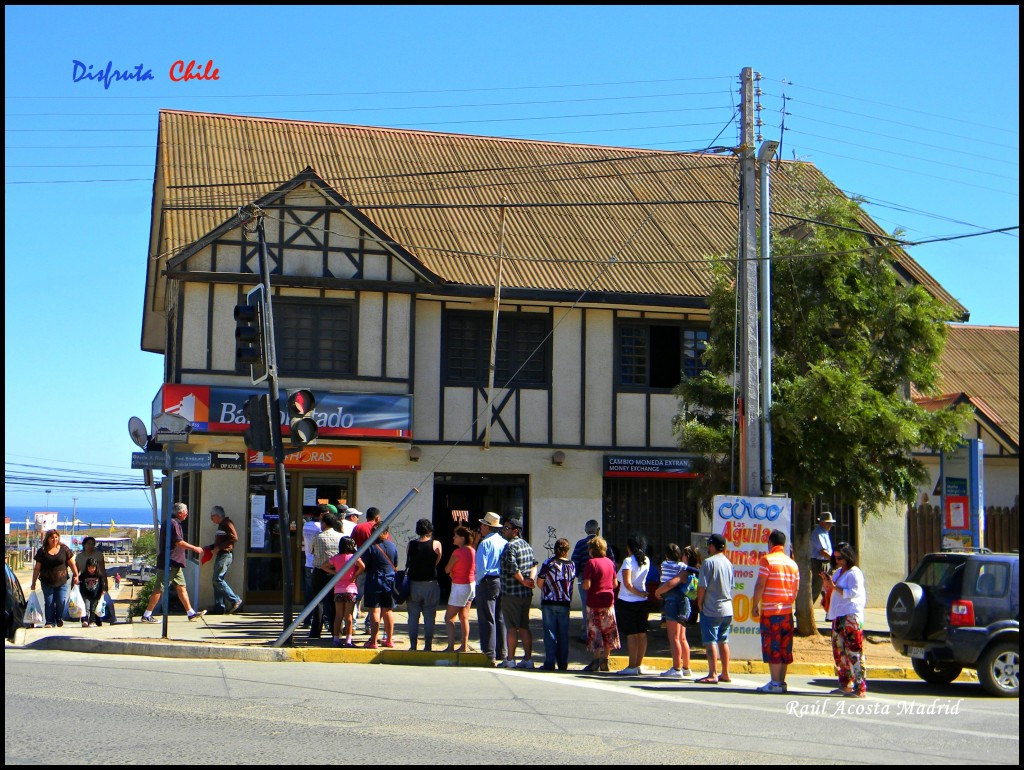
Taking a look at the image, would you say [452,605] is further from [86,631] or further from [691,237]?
[691,237]

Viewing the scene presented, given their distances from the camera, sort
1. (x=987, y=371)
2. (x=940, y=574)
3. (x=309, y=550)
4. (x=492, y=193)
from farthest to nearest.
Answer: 1. (x=987, y=371)
2. (x=492, y=193)
3. (x=309, y=550)
4. (x=940, y=574)

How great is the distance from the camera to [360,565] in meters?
14.8

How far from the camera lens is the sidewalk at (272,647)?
552 inches

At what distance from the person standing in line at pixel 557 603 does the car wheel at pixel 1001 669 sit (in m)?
4.52

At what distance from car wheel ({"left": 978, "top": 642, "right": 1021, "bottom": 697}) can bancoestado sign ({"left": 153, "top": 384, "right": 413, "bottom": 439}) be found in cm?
1041

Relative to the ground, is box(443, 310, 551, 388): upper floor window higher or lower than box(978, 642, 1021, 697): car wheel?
higher

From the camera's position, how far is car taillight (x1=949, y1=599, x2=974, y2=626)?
1246cm

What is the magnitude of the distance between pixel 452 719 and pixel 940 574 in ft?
20.9

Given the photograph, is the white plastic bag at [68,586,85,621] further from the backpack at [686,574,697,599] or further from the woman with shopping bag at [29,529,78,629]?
the backpack at [686,574,697,599]

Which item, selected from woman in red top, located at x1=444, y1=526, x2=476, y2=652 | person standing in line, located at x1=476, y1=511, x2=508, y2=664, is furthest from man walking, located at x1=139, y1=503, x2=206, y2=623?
person standing in line, located at x1=476, y1=511, x2=508, y2=664

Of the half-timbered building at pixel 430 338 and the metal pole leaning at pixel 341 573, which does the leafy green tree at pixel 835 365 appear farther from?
the metal pole leaning at pixel 341 573

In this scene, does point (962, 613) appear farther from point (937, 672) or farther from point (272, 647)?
point (272, 647)

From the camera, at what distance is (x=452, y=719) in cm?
955

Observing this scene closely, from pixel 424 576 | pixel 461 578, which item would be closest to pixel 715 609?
pixel 461 578
